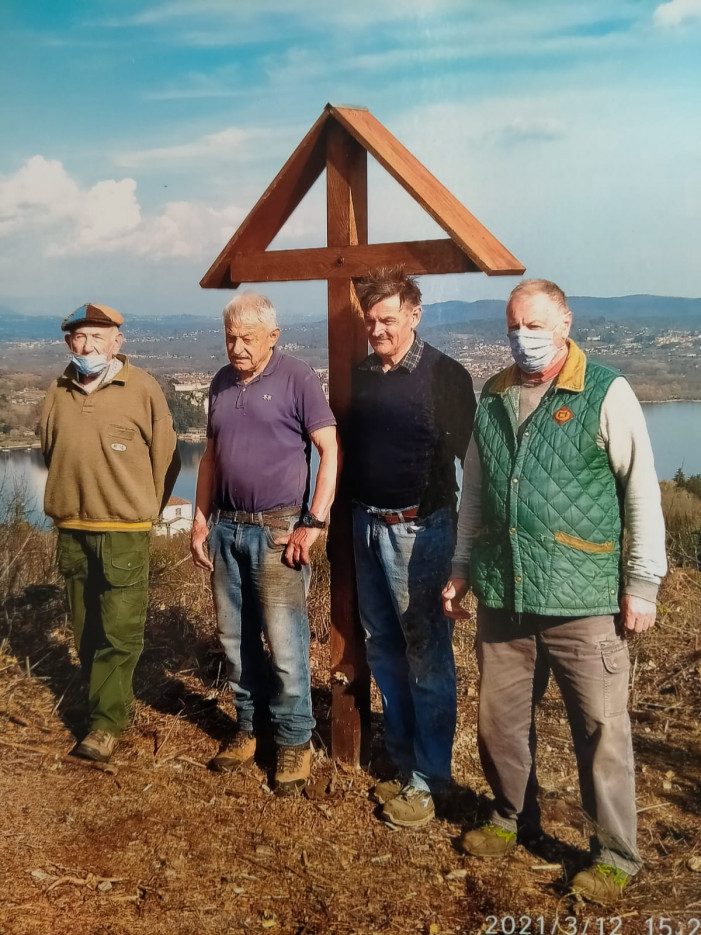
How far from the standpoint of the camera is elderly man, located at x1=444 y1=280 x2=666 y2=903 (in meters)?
2.59

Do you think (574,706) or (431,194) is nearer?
(574,706)

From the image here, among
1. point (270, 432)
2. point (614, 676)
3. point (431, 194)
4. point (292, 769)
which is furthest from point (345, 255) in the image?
point (292, 769)

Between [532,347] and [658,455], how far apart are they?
1928mm

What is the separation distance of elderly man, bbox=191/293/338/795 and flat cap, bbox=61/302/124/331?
58 centimetres

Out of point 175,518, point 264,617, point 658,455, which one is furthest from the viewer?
point 175,518

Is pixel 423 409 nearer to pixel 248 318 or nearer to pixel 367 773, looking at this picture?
pixel 248 318

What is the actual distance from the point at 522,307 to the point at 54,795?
2.76 meters

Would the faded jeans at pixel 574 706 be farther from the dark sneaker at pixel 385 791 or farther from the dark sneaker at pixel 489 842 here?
the dark sneaker at pixel 385 791

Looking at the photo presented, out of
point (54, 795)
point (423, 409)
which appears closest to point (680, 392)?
point (423, 409)

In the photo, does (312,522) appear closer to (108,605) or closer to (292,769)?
(292,769)

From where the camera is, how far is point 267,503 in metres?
3.33

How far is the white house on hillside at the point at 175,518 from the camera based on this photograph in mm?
6369

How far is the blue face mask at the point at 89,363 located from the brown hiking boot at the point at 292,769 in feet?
5.91

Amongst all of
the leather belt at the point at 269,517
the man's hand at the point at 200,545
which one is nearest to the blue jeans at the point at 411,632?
the leather belt at the point at 269,517
